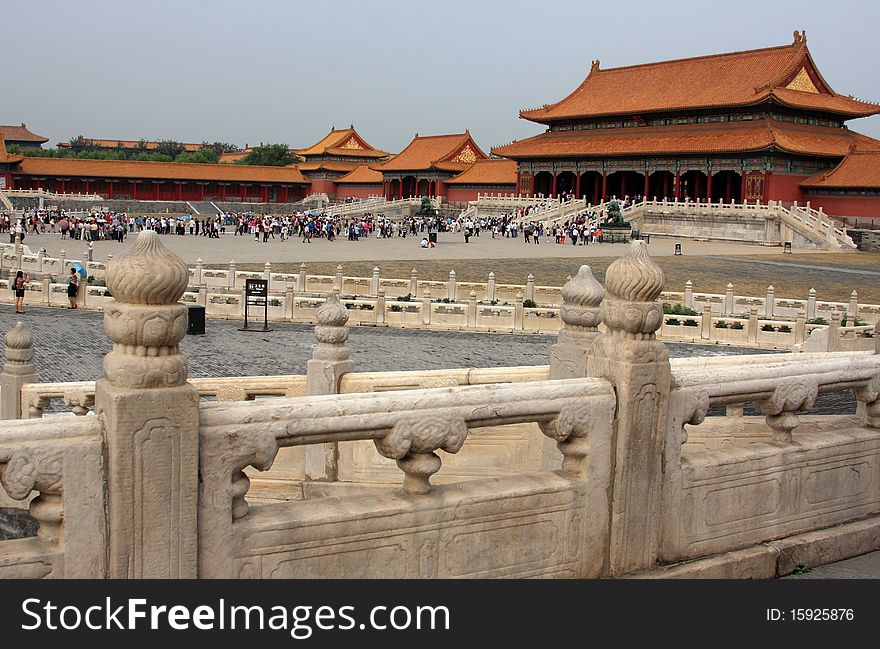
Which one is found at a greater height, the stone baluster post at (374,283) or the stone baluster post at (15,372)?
the stone baluster post at (374,283)

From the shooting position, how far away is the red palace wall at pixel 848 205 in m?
48.2

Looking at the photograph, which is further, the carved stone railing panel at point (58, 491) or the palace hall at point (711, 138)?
the palace hall at point (711, 138)

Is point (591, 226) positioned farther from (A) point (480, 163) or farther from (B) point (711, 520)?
(B) point (711, 520)

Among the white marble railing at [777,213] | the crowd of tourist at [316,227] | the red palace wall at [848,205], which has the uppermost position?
the red palace wall at [848,205]

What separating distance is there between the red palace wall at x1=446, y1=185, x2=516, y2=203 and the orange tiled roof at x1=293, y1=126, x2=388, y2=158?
1963 centimetres

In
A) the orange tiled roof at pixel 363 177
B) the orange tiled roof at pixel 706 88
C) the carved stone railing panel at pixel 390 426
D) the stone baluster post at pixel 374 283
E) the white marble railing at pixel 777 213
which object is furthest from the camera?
the orange tiled roof at pixel 363 177

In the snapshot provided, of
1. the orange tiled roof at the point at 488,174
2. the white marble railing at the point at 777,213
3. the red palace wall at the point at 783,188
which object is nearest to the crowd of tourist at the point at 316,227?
the white marble railing at the point at 777,213

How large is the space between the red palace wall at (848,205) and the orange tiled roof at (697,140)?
2.68m

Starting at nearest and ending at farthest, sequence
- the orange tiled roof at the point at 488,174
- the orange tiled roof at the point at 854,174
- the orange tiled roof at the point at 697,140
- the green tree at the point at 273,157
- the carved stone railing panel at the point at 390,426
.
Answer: the carved stone railing panel at the point at 390,426 < the orange tiled roof at the point at 854,174 < the orange tiled roof at the point at 697,140 < the orange tiled roof at the point at 488,174 < the green tree at the point at 273,157

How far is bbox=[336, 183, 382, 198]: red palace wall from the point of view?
272ft

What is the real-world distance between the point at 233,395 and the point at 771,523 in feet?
15.8

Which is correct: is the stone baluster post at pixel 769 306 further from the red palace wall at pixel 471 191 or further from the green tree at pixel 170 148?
the green tree at pixel 170 148

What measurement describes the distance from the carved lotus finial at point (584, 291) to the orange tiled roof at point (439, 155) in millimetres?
68368
